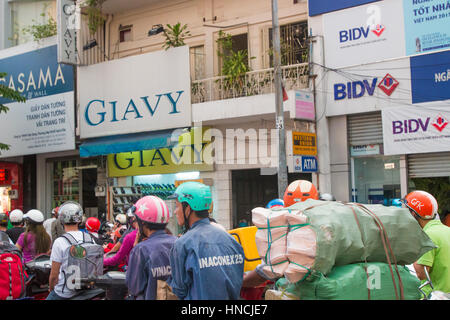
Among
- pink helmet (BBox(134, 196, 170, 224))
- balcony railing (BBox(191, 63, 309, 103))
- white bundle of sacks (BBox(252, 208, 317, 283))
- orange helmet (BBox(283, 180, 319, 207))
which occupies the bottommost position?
white bundle of sacks (BBox(252, 208, 317, 283))

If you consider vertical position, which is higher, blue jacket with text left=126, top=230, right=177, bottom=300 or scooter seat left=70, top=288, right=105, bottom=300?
blue jacket with text left=126, top=230, right=177, bottom=300

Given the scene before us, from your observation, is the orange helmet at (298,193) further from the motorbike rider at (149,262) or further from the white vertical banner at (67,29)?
the white vertical banner at (67,29)

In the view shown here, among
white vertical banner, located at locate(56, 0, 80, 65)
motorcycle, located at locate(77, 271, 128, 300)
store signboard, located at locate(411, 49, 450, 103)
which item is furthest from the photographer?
white vertical banner, located at locate(56, 0, 80, 65)

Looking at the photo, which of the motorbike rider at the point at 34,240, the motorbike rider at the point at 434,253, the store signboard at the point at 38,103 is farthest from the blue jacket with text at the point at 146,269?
the store signboard at the point at 38,103

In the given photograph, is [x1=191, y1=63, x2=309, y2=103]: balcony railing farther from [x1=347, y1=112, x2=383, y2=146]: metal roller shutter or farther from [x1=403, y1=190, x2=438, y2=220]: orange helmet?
[x1=403, y1=190, x2=438, y2=220]: orange helmet

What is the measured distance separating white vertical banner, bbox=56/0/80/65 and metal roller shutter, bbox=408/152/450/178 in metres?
11.9

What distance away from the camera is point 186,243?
4.04m

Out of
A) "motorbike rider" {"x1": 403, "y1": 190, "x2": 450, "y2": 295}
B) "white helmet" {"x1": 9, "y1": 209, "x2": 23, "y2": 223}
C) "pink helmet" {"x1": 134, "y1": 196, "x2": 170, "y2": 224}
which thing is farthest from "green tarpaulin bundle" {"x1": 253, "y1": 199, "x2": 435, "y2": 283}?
"white helmet" {"x1": 9, "y1": 209, "x2": 23, "y2": 223}

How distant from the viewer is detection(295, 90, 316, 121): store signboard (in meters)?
14.7

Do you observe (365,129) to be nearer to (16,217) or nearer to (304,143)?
(304,143)

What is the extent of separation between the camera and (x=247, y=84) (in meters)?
16.4

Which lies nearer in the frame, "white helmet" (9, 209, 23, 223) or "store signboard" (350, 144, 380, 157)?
"white helmet" (9, 209, 23, 223)

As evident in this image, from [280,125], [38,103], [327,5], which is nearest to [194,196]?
[280,125]
